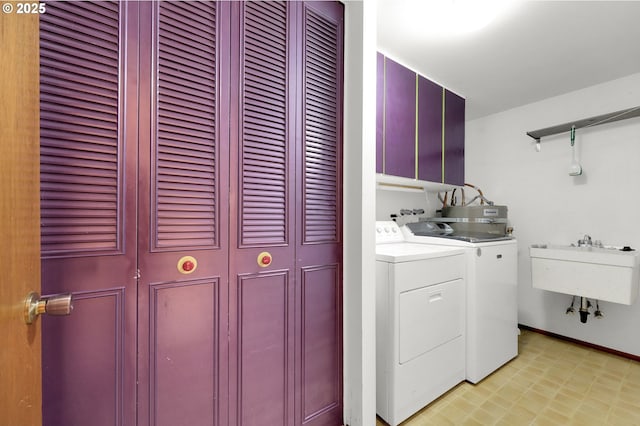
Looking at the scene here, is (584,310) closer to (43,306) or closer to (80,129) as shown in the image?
(43,306)

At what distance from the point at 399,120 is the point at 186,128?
5.09 ft

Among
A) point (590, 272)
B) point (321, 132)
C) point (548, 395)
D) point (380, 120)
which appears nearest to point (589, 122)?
point (590, 272)

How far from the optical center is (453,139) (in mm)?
2471

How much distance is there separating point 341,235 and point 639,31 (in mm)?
2343

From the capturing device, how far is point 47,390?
774 millimetres

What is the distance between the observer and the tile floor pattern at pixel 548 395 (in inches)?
60.9

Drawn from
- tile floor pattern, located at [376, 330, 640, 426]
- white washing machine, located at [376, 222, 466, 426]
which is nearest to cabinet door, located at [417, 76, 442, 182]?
white washing machine, located at [376, 222, 466, 426]

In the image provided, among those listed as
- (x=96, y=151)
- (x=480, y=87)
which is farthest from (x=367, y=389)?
(x=480, y=87)

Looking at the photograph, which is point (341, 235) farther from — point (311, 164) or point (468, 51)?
point (468, 51)

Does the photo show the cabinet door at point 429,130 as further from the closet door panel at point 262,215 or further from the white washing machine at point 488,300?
the closet door panel at point 262,215

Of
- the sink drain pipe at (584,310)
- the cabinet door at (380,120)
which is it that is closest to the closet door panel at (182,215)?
the cabinet door at (380,120)

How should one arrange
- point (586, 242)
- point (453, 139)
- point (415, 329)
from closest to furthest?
point (415, 329) < point (586, 242) < point (453, 139)

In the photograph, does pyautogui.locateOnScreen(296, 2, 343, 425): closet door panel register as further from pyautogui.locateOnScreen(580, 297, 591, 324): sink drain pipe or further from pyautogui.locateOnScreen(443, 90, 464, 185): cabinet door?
pyautogui.locateOnScreen(580, 297, 591, 324): sink drain pipe

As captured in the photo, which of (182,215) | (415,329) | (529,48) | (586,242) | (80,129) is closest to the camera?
(80,129)
